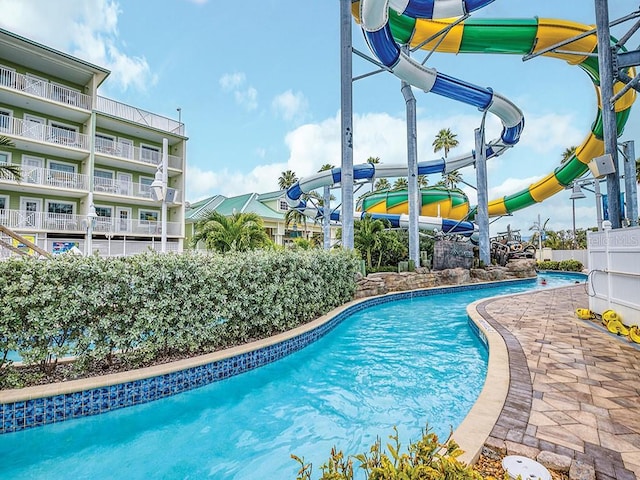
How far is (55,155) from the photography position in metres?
18.2

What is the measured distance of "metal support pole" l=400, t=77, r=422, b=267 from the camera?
1493 centimetres

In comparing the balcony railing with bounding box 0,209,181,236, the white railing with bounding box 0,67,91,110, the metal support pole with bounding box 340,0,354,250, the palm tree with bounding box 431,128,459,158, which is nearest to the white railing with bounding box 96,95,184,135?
the white railing with bounding box 0,67,91,110

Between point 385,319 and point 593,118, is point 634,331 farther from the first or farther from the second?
point 593,118

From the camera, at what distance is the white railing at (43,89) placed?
53.5 ft

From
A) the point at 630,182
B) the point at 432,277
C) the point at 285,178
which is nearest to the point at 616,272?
the point at 630,182

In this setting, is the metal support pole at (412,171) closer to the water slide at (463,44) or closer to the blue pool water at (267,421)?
the water slide at (463,44)

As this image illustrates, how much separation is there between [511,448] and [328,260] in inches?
248

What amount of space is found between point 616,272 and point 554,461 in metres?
5.06

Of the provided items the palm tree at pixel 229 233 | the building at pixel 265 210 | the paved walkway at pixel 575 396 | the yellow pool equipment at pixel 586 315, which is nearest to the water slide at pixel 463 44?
the palm tree at pixel 229 233

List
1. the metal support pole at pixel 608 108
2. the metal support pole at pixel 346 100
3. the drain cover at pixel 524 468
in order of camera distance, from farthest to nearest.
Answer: the metal support pole at pixel 346 100 < the metal support pole at pixel 608 108 < the drain cover at pixel 524 468

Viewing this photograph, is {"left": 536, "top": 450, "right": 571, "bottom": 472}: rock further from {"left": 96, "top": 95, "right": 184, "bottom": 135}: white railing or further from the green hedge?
{"left": 96, "top": 95, "right": 184, "bottom": 135}: white railing

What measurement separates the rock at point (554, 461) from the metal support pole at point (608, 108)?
5.92 m

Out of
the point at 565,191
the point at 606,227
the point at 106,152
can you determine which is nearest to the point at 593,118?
the point at 565,191

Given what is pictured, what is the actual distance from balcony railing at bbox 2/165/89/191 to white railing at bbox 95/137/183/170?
1905mm
